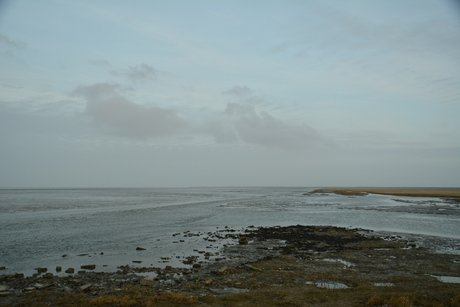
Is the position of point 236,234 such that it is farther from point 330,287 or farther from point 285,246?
point 330,287

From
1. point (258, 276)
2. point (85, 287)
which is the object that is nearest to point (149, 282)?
point (85, 287)

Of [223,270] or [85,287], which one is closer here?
[85,287]

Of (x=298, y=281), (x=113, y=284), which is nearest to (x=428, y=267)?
(x=298, y=281)

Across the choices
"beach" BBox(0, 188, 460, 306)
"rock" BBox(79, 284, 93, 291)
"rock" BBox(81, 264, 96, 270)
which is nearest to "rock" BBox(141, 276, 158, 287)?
"beach" BBox(0, 188, 460, 306)

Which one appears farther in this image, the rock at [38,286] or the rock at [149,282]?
the rock at [149,282]

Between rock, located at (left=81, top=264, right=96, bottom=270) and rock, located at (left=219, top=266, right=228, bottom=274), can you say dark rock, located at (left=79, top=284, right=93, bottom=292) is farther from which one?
rock, located at (left=219, top=266, right=228, bottom=274)

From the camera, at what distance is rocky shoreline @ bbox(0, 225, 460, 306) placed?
13.6 metres

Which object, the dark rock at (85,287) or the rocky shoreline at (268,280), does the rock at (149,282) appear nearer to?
the rocky shoreline at (268,280)

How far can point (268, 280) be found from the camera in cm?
1698

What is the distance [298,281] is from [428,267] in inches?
390

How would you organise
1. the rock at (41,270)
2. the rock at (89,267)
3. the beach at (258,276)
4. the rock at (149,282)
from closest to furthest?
the beach at (258,276)
the rock at (149,282)
the rock at (41,270)
the rock at (89,267)

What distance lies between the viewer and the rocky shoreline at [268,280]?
535 inches

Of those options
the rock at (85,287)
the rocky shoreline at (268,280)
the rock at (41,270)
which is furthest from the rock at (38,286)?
the rock at (41,270)

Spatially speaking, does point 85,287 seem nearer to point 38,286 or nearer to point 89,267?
point 38,286
